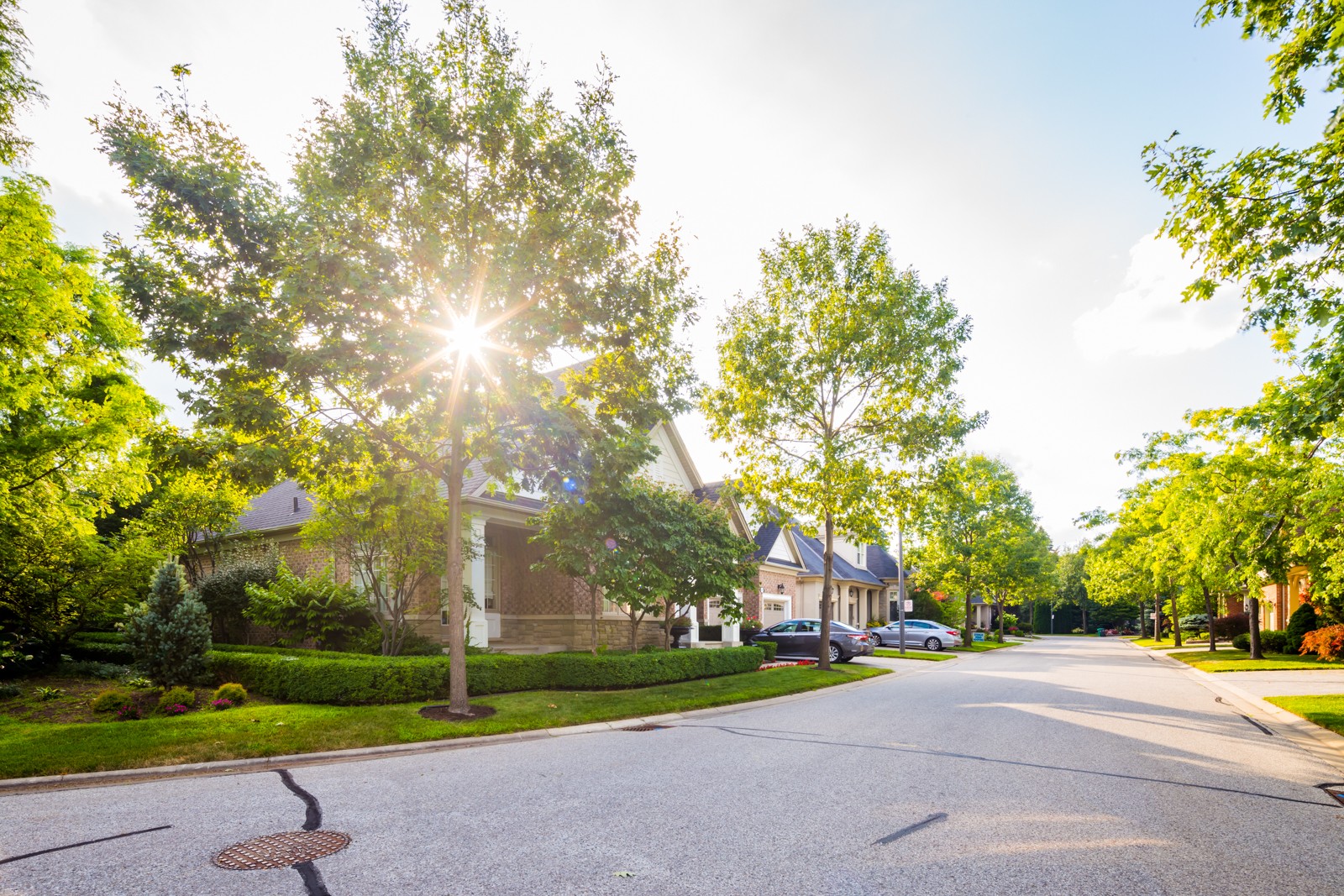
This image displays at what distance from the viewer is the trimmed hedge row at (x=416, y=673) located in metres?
11.4

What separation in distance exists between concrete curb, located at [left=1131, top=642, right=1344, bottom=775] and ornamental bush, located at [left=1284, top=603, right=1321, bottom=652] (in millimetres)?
13386

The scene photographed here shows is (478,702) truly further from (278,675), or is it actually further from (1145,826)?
(1145,826)

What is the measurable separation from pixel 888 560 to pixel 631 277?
49.7 metres

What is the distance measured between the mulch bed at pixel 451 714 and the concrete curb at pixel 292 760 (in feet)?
3.23

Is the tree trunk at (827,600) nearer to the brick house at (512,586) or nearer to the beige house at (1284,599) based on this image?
the brick house at (512,586)

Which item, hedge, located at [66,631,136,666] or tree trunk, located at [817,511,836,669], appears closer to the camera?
hedge, located at [66,631,136,666]

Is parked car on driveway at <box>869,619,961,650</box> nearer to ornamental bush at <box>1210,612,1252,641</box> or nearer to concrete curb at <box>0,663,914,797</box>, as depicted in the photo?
ornamental bush at <box>1210,612,1252,641</box>

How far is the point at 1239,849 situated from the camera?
5.12 metres

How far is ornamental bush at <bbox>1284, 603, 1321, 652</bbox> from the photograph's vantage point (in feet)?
90.9

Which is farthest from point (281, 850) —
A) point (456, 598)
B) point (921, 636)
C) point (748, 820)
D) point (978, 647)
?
point (978, 647)

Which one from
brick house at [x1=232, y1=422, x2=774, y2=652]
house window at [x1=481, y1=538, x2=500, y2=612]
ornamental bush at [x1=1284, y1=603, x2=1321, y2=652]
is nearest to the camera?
brick house at [x1=232, y1=422, x2=774, y2=652]

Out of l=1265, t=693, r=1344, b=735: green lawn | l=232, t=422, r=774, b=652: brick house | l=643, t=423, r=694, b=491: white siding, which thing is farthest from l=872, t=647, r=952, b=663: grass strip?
l=1265, t=693, r=1344, b=735: green lawn

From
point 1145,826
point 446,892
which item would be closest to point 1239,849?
point 1145,826

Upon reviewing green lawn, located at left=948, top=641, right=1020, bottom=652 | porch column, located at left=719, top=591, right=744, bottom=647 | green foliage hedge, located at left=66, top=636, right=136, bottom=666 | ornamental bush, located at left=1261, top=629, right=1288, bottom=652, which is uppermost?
green foliage hedge, located at left=66, top=636, right=136, bottom=666
